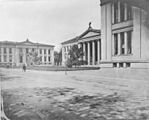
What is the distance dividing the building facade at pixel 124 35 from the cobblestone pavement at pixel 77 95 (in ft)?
0.29

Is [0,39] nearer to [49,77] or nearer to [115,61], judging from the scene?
[49,77]

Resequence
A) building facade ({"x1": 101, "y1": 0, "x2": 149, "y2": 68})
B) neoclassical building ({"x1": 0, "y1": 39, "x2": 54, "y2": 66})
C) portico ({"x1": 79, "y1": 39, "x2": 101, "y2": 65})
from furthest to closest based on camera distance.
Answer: neoclassical building ({"x1": 0, "y1": 39, "x2": 54, "y2": 66}) → portico ({"x1": 79, "y1": 39, "x2": 101, "y2": 65}) → building facade ({"x1": 101, "y1": 0, "x2": 149, "y2": 68})

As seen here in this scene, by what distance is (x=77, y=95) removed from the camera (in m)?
1.39

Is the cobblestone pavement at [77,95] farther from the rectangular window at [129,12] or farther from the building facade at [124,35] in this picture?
the rectangular window at [129,12]

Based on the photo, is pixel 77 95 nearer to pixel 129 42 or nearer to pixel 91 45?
pixel 91 45

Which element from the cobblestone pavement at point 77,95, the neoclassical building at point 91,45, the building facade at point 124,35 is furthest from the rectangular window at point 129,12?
the cobblestone pavement at point 77,95

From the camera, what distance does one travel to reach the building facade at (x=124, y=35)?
120 cm

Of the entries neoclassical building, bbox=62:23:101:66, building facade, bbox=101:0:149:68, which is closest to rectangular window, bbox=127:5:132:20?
building facade, bbox=101:0:149:68

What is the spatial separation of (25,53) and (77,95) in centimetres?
62

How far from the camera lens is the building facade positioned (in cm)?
120

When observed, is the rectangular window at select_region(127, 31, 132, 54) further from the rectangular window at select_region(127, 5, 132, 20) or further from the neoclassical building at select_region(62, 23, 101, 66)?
the neoclassical building at select_region(62, 23, 101, 66)

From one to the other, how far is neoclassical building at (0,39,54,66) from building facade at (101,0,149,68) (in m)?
0.52

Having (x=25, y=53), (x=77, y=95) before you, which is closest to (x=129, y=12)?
(x=77, y=95)

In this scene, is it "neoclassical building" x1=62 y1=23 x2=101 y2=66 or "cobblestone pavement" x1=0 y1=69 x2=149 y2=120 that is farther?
"neoclassical building" x1=62 y1=23 x2=101 y2=66
